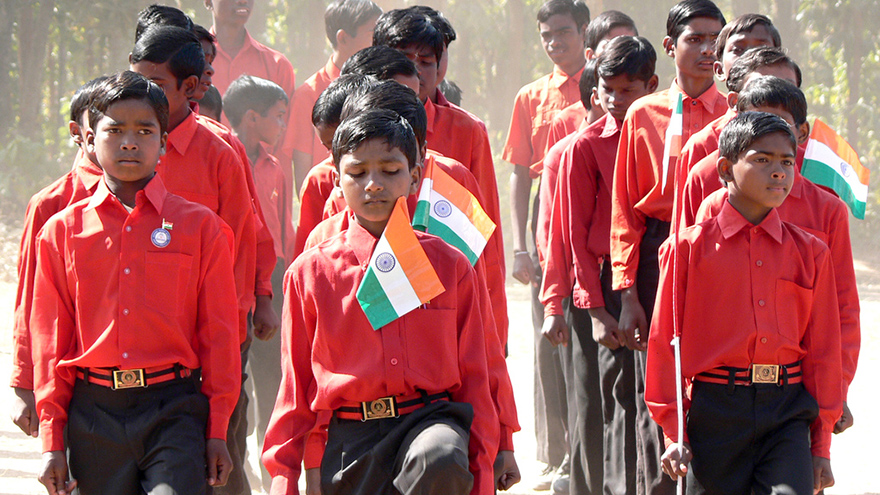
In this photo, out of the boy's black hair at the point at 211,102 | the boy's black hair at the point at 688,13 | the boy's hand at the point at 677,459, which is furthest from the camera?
the boy's black hair at the point at 211,102

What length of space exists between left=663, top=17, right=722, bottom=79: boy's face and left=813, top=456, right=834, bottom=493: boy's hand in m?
1.78

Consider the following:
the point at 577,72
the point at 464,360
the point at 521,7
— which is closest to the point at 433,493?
the point at 464,360

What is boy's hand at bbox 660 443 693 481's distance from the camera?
3.39 m

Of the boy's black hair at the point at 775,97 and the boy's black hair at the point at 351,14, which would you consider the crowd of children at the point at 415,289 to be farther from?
the boy's black hair at the point at 351,14

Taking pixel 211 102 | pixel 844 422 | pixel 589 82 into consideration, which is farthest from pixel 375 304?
pixel 211 102

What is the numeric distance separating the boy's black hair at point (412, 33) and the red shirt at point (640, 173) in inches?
34.7

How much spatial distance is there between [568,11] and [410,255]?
4195 mm

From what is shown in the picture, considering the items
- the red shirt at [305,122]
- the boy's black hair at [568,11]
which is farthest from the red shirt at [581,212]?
the red shirt at [305,122]

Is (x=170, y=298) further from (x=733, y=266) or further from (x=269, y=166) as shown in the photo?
(x=269, y=166)

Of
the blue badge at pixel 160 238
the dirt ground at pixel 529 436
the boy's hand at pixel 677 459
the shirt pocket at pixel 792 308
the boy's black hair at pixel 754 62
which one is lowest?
the dirt ground at pixel 529 436

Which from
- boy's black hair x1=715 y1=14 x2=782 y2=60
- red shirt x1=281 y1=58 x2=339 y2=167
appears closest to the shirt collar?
boy's black hair x1=715 y1=14 x2=782 y2=60

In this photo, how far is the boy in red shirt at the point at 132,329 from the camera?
131 inches

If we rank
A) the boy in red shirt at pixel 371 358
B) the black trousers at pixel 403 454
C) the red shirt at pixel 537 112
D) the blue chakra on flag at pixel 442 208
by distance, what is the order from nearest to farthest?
the black trousers at pixel 403 454 < the boy in red shirt at pixel 371 358 < the blue chakra on flag at pixel 442 208 < the red shirt at pixel 537 112

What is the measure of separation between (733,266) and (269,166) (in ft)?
11.6
